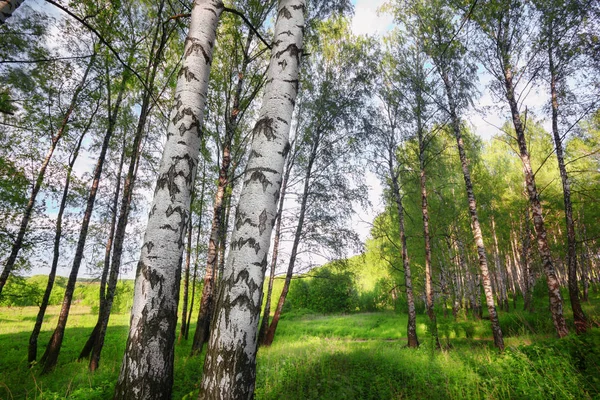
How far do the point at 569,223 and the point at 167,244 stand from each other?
41.3 ft

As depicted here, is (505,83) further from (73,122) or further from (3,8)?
(73,122)

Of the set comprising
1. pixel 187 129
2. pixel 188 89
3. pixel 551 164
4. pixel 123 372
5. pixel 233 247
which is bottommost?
pixel 123 372

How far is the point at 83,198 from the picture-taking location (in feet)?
36.7

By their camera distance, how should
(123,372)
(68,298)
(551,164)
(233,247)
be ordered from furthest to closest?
(551,164) < (68,298) < (123,372) < (233,247)

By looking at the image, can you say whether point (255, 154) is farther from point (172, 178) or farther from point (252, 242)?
point (172, 178)

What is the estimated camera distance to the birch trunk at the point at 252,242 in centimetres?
149

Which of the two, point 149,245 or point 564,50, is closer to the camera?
point 149,245

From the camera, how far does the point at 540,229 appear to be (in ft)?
25.3

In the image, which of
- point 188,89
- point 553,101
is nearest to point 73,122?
point 188,89

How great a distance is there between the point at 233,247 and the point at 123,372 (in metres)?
1.24

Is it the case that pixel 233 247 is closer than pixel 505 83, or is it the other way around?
pixel 233 247

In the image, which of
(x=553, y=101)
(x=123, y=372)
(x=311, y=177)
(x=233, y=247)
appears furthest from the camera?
(x=311, y=177)

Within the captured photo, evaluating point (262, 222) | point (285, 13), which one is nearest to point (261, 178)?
point (262, 222)

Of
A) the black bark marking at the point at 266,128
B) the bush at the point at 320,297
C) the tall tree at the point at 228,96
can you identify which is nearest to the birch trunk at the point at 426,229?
the tall tree at the point at 228,96
